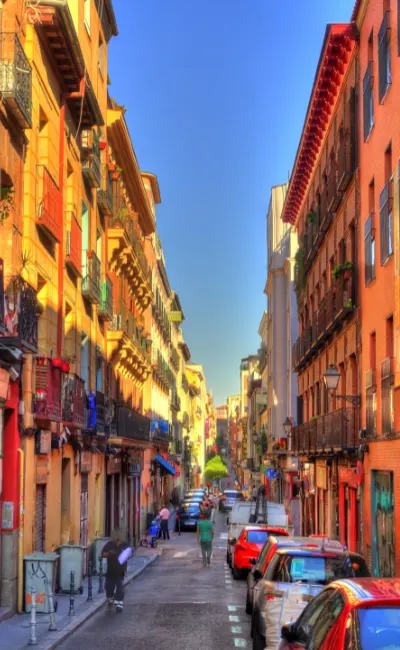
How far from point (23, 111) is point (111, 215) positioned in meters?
15.8

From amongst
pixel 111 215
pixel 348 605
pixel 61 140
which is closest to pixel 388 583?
pixel 348 605

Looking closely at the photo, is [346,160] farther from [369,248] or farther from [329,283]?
[329,283]

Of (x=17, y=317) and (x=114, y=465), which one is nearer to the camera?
(x=17, y=317)

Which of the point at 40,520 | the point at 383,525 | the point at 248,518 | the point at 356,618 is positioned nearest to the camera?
the point at 356,618

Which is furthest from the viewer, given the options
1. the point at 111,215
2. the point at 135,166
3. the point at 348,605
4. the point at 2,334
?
the point at 135,166

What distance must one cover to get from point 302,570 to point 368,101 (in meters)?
15.3

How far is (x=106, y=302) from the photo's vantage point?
3108cm

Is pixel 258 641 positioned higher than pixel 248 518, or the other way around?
pixel 248 518

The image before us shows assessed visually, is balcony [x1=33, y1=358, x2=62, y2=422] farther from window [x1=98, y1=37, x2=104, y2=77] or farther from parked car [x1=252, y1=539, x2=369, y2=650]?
window [x1=98, y1=37, x2=104, y2=77]

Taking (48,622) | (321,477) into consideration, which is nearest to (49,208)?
(48,622)

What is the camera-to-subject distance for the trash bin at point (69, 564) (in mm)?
20688

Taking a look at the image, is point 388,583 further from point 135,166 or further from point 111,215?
point 135,166

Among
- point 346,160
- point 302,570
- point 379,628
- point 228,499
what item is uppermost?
point 346,160

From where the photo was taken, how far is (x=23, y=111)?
17.2 meters
